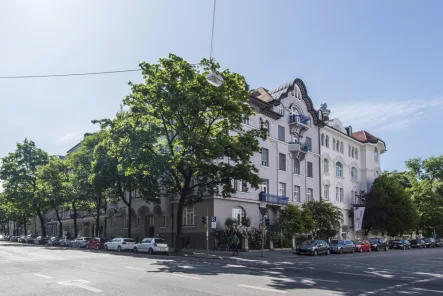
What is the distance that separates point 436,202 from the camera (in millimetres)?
68438

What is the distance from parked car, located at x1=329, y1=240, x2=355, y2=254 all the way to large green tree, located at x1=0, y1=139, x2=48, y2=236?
40.1 metres

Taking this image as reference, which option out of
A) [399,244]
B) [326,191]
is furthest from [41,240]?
[399,244]

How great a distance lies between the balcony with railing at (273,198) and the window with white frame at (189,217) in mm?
7151

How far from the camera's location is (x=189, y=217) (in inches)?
1612

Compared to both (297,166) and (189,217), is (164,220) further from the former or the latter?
(297,166)

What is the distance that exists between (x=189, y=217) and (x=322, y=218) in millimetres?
13995

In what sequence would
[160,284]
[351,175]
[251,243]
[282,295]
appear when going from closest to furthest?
[282,295] < [160,284] < [251,243] < [351,175]

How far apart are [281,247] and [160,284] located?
27.4 m

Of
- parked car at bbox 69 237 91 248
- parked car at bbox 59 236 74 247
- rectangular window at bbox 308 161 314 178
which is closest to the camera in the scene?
parked car at bbox 69 237 91 248

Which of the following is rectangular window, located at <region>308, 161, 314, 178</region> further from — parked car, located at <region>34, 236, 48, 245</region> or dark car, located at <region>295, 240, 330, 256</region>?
parked car, located at <region>34, 236, 48, 245</region>

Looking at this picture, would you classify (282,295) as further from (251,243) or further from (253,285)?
(251,243)

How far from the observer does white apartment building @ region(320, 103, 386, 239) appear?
55.2 m

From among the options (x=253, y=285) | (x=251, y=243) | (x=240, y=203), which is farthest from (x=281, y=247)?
(x=253, y=285)

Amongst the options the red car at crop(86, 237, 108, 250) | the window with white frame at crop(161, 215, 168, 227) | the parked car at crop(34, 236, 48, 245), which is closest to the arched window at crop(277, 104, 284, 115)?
the window with white frame at crop(161, 215, 168, 227)
